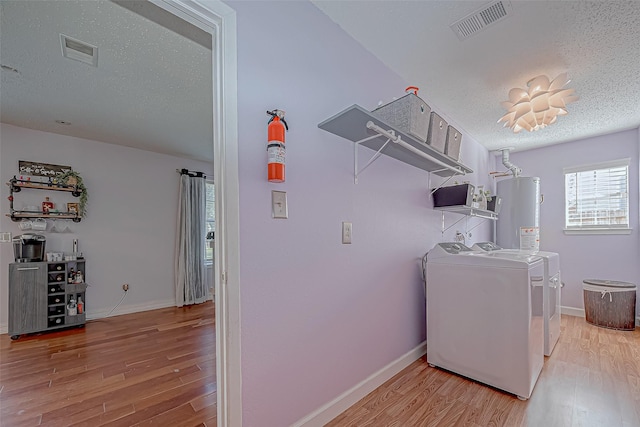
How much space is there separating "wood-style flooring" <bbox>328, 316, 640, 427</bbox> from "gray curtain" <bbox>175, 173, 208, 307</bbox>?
3.57m

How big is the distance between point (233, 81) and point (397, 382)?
2.18 metres

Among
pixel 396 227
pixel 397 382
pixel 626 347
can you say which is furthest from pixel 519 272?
pixel 626 347

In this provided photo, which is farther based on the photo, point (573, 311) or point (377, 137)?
point (573, 311)

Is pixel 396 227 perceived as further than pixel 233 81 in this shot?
Yes

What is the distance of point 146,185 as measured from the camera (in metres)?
4.25

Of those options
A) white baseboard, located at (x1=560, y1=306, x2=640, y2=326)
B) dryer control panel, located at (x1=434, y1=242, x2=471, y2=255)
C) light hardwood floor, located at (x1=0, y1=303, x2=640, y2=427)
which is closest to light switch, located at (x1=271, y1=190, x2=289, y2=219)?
light hardwood floor, located at (x1=0, y1=303, x2=640, y2=427)

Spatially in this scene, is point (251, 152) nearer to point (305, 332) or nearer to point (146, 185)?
point (305, 332)

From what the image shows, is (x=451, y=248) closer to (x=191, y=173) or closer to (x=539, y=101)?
(x=539, y=101)

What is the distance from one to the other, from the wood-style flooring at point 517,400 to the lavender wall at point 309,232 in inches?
8.1

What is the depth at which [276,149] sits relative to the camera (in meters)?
1.28

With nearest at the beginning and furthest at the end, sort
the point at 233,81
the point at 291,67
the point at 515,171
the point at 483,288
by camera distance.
A: the point at 233,81
the point at 291,67
the point at 483,288
the point at 515,171

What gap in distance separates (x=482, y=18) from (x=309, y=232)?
1624 mm

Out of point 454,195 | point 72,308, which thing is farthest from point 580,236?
point 72,308

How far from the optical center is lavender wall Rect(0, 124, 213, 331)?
333 cm
